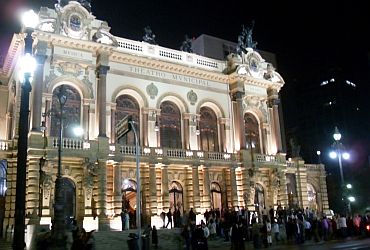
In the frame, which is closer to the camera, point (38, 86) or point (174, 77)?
point (38, 86)

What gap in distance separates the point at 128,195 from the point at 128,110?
6.83 m

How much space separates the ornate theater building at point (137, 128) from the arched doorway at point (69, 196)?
2.7 inches

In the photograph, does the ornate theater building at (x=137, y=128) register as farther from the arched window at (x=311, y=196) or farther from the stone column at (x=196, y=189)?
the arched window at (x=311, y=196)

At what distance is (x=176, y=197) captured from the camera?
34125 millimetres

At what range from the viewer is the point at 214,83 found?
38.7 metres

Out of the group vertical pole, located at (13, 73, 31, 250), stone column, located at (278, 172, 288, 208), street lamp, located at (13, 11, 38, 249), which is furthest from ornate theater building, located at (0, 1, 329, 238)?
vertical pole, located at (13, 73, 31, 250)

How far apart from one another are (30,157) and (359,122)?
221ft

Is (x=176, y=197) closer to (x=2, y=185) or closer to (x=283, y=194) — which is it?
(x=283, y=194)

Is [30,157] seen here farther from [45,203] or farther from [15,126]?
[15,126]

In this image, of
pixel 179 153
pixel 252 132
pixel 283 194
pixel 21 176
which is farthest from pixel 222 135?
pixel 21 176

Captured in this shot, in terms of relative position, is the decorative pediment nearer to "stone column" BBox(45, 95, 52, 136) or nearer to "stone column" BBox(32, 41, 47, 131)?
"stone column" BBox(32, 41, 47, 131)

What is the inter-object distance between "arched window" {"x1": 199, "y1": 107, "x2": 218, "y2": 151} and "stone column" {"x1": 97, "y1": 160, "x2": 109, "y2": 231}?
10.6m

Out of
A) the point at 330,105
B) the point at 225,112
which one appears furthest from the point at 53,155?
the point at 330,105

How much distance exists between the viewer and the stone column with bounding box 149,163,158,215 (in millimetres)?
31547
